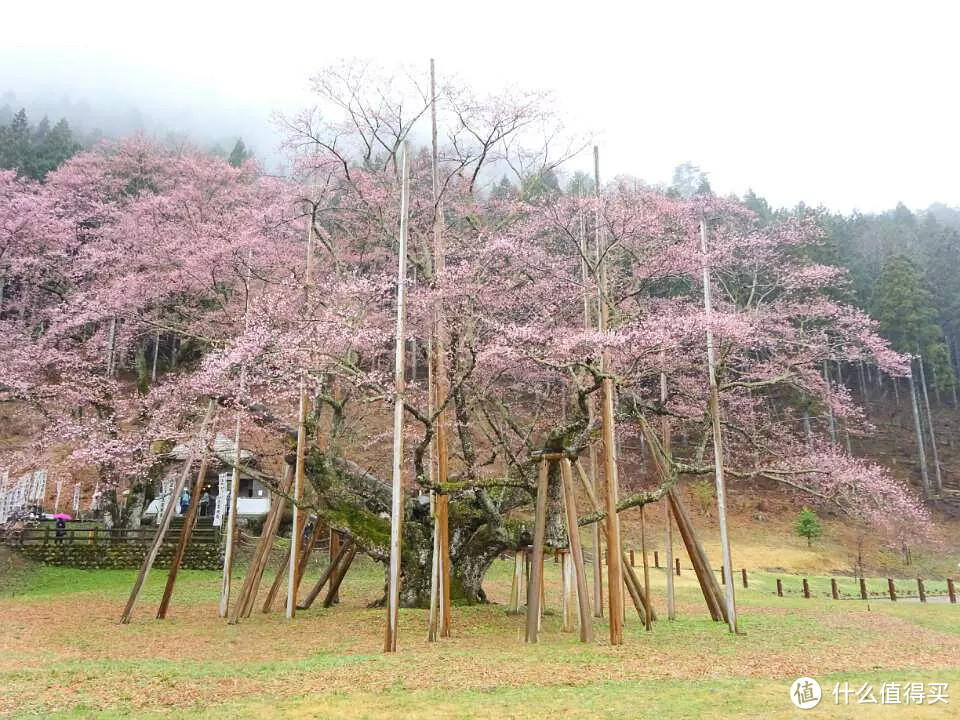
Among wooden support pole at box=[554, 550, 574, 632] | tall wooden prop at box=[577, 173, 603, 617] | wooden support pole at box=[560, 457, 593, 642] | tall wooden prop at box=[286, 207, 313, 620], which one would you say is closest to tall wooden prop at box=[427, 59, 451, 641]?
wooden support pole at box=[560, 457, 593, 642]

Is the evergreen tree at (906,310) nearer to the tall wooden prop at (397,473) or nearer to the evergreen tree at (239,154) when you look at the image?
the tall wooden prop at (397,473)

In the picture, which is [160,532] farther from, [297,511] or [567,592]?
[567,592]

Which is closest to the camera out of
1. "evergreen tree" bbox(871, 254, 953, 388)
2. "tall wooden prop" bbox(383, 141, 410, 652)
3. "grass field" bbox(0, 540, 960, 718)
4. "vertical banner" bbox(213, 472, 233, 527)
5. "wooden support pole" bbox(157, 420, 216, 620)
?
"grass field" bbox(0, 540, 960, 718)

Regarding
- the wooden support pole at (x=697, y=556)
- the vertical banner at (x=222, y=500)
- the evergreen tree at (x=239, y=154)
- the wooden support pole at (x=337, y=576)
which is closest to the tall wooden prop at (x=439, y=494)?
the wooden support pole at (x=337, y=576)

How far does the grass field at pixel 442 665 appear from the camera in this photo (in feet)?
21.5

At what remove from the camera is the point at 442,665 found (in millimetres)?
8680

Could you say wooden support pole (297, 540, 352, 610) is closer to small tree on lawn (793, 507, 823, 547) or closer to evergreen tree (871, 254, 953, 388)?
small tree on lawn (793, 507, 823, 547)

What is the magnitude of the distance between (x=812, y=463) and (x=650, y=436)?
131 inches

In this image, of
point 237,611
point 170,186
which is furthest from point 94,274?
point 237,611

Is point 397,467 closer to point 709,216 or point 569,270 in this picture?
point 569,270

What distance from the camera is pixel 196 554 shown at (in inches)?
900

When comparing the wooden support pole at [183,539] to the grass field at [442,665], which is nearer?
the grass field at [442,665]

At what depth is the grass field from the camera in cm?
656

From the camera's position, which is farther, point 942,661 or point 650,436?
point 650,436
